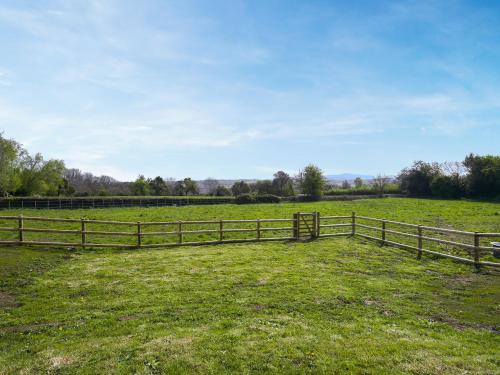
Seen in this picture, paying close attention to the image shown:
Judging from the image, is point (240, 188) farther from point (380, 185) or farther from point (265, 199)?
point (380, 185)

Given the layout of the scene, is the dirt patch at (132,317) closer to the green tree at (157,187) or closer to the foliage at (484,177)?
the foliage at (484,177)

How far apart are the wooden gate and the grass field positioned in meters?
4.76

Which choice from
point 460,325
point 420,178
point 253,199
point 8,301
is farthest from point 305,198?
point 8,301

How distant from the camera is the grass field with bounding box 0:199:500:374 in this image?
500cm

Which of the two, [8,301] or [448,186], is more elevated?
[448,186]

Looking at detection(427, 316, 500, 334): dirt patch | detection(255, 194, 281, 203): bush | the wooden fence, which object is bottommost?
detection(427, 316, 500, 334): dirt patch

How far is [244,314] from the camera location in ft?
22.5

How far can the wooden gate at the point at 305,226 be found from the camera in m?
17.2

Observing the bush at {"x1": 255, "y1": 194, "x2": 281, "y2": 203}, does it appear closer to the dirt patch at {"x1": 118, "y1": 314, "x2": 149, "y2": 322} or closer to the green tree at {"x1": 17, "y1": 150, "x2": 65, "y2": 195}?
the green tree at {"x1": 17, "y1": 150, "x2": 65, "y2": 195}

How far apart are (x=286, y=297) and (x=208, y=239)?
28.9ft

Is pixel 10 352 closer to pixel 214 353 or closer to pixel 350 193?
pixel 214 353

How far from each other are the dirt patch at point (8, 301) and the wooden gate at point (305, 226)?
11.9 m

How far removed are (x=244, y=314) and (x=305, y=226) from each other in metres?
11.2

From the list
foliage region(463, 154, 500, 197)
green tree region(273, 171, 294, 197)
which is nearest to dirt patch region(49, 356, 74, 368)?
foliage region(463, 154, 500, 197)
